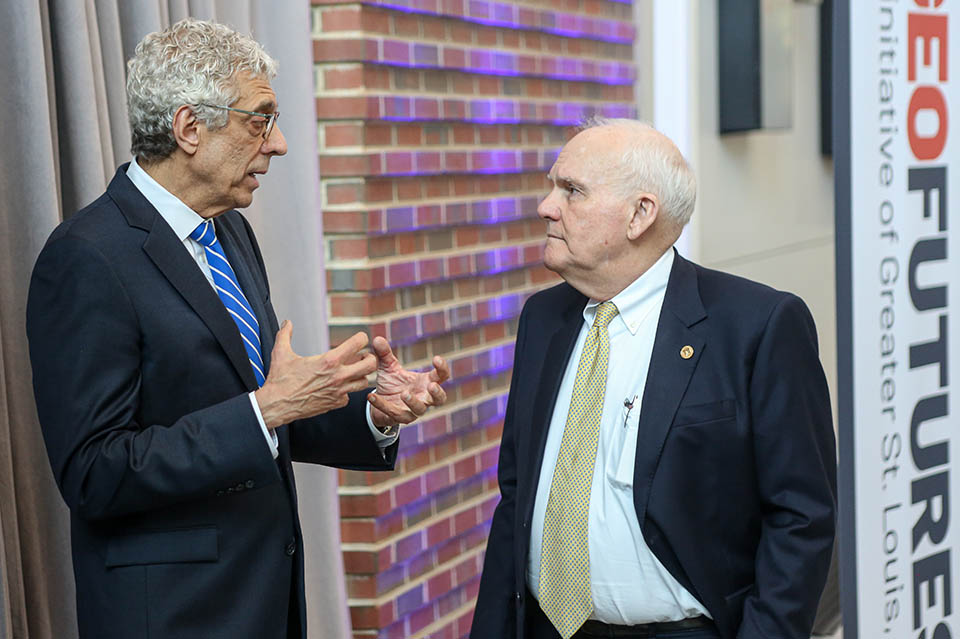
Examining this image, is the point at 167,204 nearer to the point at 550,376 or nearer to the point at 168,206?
the point at 168,206

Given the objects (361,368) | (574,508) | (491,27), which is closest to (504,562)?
(574,508)

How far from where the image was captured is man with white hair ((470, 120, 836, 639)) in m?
2.10

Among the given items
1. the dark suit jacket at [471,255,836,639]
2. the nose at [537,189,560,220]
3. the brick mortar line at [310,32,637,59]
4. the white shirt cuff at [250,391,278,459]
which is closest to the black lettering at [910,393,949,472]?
the dark suit jacket at [471,255,836,639]

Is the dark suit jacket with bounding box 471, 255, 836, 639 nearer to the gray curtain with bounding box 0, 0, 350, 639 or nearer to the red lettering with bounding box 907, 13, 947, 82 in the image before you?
the red lettering with bounding box 907, 13, 947, 82

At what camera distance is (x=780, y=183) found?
6.05 m

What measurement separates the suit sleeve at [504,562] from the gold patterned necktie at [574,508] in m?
0.09

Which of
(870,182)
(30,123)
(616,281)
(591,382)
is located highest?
(30,123)

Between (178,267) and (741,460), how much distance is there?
1060 millimetres

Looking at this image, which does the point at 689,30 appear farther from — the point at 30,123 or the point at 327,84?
the point at 30,123

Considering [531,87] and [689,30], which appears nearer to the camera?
[531,87]

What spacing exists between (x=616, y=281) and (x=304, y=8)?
4.31ft

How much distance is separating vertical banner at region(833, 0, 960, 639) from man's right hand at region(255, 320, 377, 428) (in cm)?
85

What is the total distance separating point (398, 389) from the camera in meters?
2.24

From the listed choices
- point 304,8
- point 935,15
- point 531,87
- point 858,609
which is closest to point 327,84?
point 304,8
